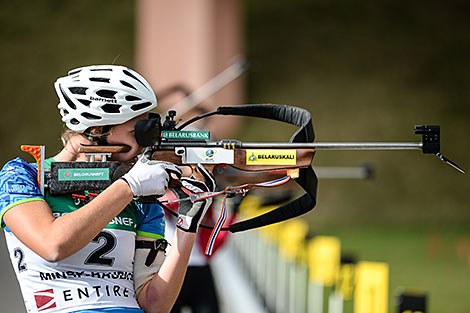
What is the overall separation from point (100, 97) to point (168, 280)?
1.99ft

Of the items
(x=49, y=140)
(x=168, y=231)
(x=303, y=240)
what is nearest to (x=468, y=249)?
(x=303, y=240)

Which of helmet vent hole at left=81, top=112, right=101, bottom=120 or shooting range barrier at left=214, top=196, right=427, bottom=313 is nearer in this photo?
helmet vent hole at left=81, top=112, right=101, bottom=120

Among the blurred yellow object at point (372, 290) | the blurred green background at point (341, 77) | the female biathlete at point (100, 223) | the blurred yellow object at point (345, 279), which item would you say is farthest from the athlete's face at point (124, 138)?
the blurred green background at point (341, 77)

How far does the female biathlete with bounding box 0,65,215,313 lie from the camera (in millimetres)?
1979

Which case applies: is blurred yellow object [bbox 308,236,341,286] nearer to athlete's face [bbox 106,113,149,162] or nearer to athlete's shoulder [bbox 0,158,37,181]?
athlete's face [bbox 106,113,149,162]

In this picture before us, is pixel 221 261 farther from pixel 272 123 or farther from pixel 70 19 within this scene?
pixel 70 19

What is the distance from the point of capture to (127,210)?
228cm

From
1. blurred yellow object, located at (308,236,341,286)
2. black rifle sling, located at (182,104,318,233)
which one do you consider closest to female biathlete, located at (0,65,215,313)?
black rifle sling, located at (182,104,318,233)

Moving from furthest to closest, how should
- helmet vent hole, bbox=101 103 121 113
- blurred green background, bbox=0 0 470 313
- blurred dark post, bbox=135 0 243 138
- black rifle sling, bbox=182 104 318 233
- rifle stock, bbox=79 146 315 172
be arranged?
blurred green background, bbox=0 0 470 313 → blurred dark post, bbox=135 0 243 138 → black rifle sling, bbox=182 104 318 233 → rifle stock, bbox=79 146 315 172 → helmet vent hole, bbox=101 103 121 113

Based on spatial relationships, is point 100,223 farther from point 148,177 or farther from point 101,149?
point 101,149

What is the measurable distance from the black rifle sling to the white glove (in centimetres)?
35

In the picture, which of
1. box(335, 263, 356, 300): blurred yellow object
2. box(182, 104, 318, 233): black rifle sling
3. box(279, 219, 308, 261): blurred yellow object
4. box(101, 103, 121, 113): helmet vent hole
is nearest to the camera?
box(101, 103, 121, 113): helmet vent hole

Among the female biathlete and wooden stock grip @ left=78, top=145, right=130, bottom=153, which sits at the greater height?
wooden stock grip @ left=78, top=145, right=130, bottom=153

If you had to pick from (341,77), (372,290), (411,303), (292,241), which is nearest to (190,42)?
(341,77)
